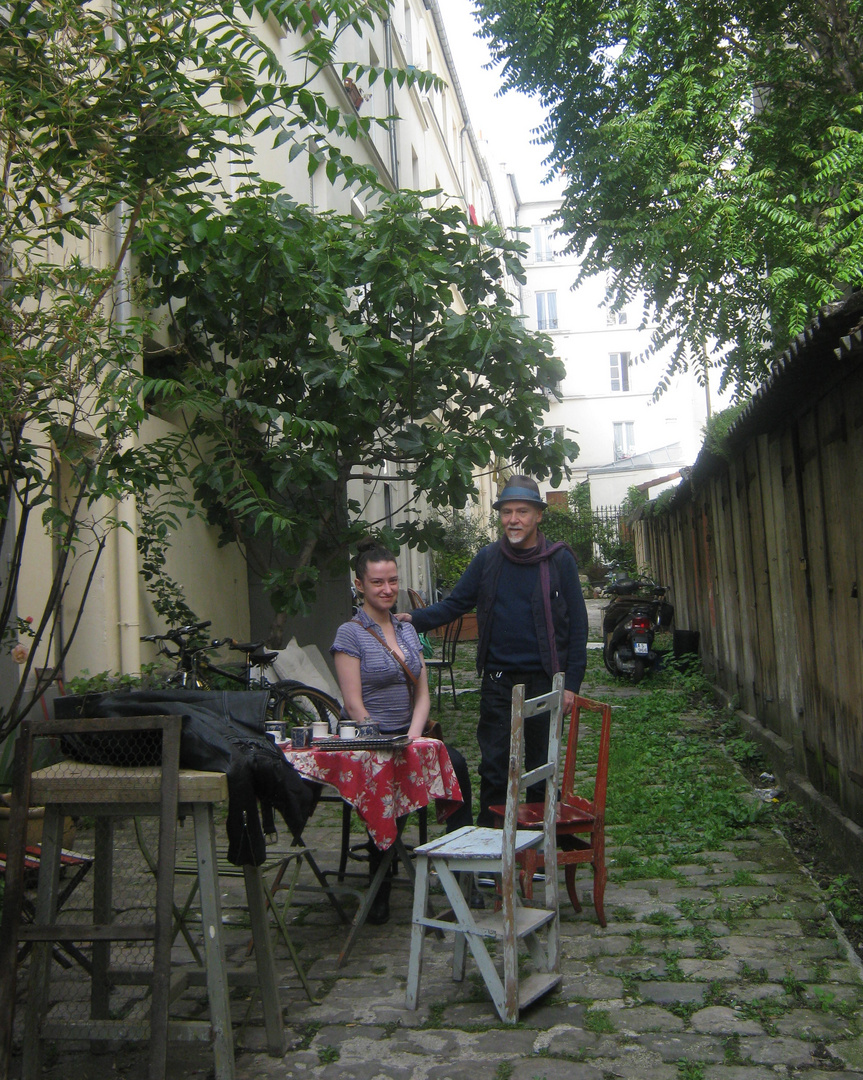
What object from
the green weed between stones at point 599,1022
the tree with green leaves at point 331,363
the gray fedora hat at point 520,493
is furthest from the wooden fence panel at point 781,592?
the green weed between stones at point 599,1022

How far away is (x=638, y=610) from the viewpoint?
13625 mm

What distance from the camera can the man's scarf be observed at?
17.1 feet

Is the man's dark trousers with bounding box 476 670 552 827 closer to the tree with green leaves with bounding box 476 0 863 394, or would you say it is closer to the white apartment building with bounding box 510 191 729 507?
the tree with green leaves with bounding box 476 0 863 394

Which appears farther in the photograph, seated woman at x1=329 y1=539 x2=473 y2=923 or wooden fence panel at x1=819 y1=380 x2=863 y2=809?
wooden fence panel at x1=819 y1=380 x2=863 y2=809

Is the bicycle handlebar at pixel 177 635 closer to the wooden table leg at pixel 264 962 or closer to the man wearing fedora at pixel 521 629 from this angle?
the man wearing fedora at pixel 521 629

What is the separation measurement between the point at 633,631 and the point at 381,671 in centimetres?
854

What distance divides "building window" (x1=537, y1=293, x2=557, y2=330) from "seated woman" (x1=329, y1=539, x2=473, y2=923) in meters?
42.7

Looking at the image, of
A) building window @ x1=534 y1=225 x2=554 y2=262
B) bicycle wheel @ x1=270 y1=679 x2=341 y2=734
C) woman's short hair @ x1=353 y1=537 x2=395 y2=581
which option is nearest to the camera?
woman's short hair @ x1=353 y1=537 x2=395 y2=581

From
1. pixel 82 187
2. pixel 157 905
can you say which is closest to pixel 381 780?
pixel 157 905

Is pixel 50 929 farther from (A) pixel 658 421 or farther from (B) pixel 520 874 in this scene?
(A) pixel 658 421

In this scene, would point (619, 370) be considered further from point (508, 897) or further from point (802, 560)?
point (508, 897)

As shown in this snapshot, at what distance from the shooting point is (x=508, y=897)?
3.76 metres

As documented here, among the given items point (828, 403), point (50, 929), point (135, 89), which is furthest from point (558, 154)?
point (50, 929)

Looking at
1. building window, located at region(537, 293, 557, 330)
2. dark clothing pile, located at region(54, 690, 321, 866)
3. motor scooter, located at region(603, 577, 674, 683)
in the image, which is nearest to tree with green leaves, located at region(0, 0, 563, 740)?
dark clothing pile, located at region(54, 690, 321, 866)
